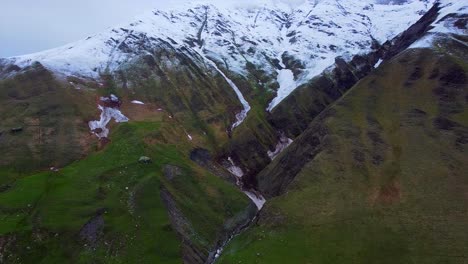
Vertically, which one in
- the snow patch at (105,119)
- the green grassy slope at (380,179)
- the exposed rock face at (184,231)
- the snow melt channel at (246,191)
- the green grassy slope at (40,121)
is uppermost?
the green grassy slope at (380,179)

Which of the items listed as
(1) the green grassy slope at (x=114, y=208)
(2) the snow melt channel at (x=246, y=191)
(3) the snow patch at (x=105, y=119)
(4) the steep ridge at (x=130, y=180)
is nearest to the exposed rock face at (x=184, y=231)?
(4) the steep ridge at (x=130, y=180)

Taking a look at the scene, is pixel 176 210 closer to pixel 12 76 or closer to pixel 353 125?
pixel 353 125

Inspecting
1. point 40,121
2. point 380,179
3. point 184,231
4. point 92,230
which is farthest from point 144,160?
point 380,179

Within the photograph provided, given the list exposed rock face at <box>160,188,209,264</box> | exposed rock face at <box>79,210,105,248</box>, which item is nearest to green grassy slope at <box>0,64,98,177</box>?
exposed rock face at <box>79,210,105,248</box>

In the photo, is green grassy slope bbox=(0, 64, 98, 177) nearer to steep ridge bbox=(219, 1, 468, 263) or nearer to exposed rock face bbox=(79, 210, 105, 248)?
exposed rock face bbox=(79, 210, 105, 248)

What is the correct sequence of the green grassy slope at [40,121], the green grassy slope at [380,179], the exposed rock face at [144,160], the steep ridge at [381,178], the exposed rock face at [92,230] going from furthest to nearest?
the green grassy slope at [40,121]
the exposed rock face at [144,160]
the steep ridge at [381,178]
the green grassy slope at [380,179]
the exposed rock face at [92,230]

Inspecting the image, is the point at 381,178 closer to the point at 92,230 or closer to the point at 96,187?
the point at 96,187

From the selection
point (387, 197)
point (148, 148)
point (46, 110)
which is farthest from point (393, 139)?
point (46, 110)

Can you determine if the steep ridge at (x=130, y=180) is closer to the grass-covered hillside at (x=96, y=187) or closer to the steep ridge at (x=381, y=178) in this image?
the grass-covered hillside at (x=96, y=187)

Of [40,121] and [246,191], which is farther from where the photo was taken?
[246,191]
